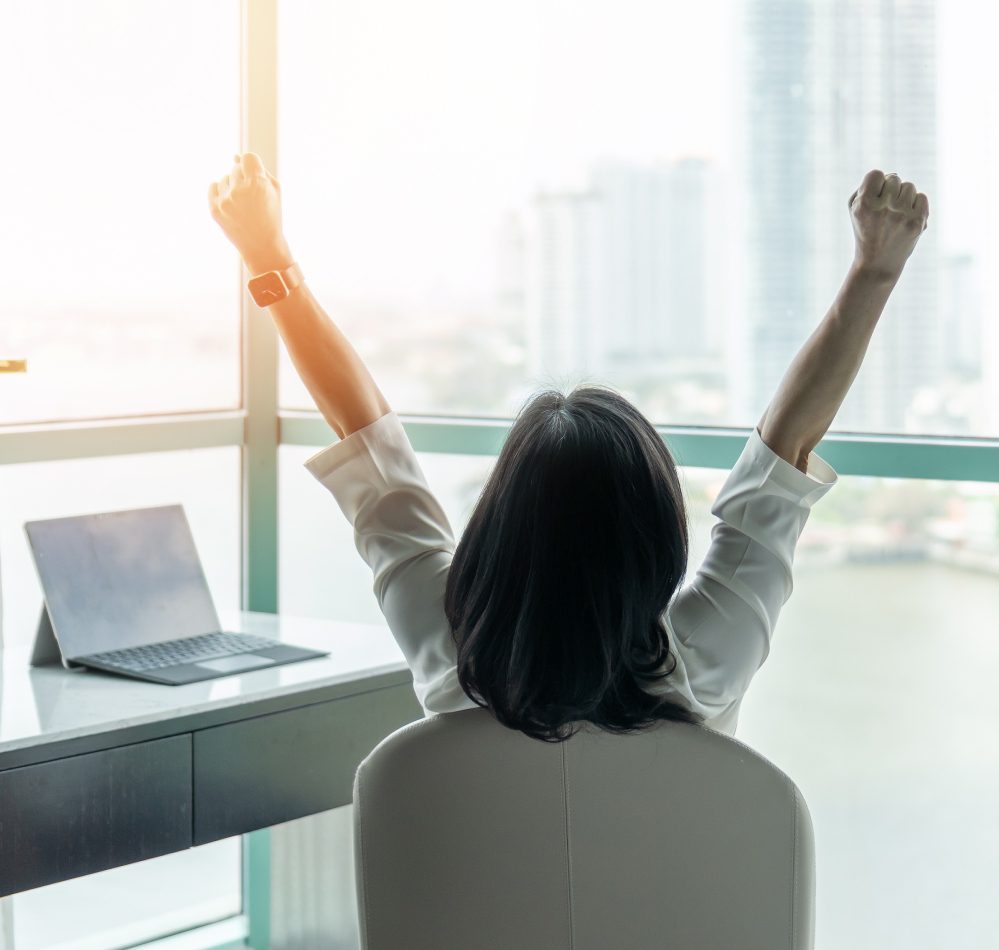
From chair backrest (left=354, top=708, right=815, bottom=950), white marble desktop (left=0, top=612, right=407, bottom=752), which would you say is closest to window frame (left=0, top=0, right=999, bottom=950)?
white marble desktop (left=0, top=612, right=407, bottom=752)

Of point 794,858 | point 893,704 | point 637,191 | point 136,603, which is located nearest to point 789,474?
point 794,858

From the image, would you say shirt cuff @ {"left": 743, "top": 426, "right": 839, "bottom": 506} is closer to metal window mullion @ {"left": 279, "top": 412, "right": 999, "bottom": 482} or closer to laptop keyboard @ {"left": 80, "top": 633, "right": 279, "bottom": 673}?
metal window mullion @ {"left": 279, "top": 412, "right": 999, "bottom": 482}

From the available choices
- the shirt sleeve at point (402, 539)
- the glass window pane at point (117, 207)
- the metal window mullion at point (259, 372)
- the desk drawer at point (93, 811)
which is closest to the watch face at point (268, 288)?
the shirt sleeve at point (402, 539)

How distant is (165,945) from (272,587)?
0.75m

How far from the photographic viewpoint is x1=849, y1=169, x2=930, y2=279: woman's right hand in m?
1.36

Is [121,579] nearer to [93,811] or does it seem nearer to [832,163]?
[93,811]

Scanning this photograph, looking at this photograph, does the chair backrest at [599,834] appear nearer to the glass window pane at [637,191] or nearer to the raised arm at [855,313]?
the raised arm at [855,313]

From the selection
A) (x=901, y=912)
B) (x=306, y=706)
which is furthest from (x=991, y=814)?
(x=306, y=706)

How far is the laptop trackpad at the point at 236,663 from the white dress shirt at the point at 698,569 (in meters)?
0.70

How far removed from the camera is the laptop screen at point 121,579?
205 cm

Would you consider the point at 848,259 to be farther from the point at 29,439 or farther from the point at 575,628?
the point at 29,439

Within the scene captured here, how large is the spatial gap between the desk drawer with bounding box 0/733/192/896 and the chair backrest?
79cm

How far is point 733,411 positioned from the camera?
6.99 ft

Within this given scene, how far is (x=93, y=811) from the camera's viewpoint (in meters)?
1.69
